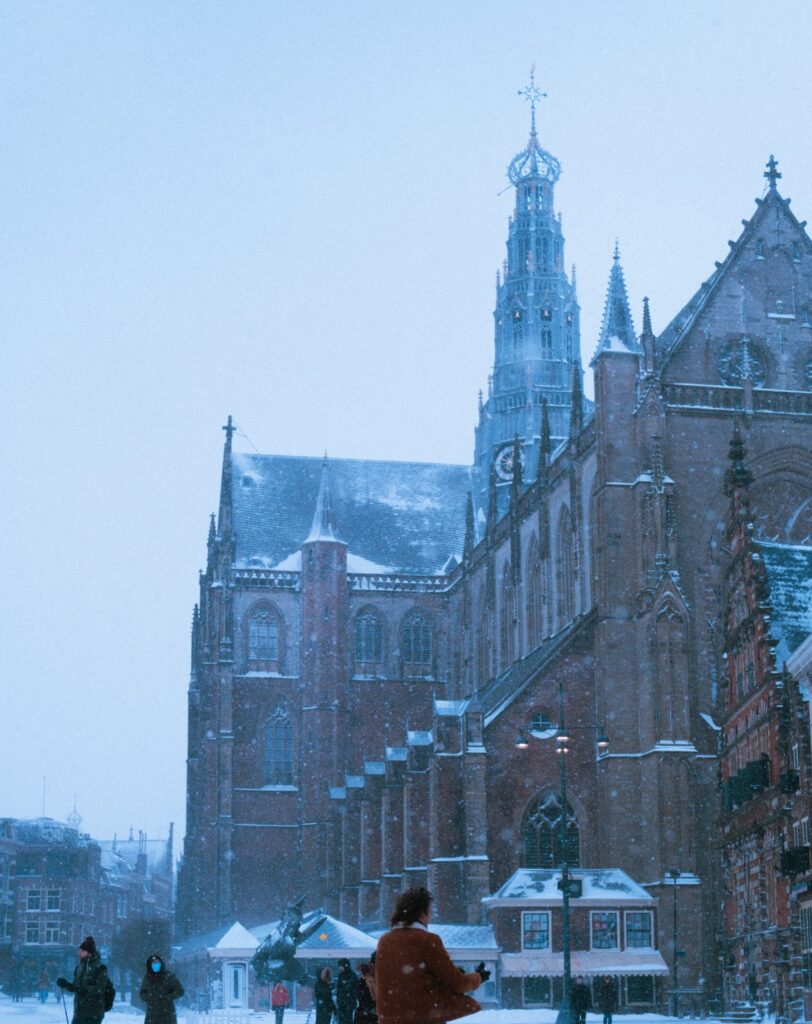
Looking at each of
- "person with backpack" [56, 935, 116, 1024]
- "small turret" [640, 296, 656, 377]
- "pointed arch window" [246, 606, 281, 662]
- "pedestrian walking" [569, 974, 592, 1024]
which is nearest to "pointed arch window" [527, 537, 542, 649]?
"small turret" [640, 296, 656, 377]

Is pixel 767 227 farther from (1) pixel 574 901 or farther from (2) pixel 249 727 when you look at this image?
(2) pixel 249 727

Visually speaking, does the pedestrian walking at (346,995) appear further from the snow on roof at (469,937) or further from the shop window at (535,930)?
the shop window at (535,930)

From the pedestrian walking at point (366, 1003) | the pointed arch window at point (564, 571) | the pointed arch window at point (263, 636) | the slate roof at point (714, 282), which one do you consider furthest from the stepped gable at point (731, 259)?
the pedestrian walking at point (366, 1003)

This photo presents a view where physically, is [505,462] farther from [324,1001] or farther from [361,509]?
[324,1001]

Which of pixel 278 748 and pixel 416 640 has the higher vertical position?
pixel 416 640

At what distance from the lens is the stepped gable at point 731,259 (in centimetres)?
5219

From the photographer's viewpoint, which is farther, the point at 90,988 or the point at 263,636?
the point at 263,636

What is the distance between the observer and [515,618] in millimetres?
64438

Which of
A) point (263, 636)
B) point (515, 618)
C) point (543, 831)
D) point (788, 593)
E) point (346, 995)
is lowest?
point (346, 995)

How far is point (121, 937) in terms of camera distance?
11388 cm

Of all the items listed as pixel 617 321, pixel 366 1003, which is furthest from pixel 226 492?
pixel 366 1003

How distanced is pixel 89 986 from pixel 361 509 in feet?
216

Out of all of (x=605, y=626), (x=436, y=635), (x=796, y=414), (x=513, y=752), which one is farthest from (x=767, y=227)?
(x=436, y=635)

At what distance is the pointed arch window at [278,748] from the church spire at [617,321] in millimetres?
29017
